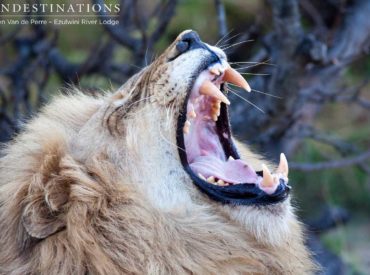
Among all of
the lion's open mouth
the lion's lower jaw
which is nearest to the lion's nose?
the lion's open mouth

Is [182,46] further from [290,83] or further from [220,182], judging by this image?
[290,83]

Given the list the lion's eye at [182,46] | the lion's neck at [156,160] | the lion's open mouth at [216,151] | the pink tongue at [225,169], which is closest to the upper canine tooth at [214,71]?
the lion's open mouth at [216,151]

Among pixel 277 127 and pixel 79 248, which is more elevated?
pixel 79 248

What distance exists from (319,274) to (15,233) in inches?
55.1

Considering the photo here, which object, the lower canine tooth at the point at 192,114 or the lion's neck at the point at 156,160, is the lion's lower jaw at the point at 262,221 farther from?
the lower canine tooth at the point at 192,114

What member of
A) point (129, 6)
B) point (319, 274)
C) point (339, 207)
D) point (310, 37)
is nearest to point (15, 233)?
point (319, 274)

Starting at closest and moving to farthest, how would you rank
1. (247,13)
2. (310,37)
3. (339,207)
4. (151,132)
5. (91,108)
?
(151,132), (91,108), (310,37), (339,207), (247,13)

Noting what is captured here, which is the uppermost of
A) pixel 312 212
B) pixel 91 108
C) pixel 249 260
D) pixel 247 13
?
pixel 91 108

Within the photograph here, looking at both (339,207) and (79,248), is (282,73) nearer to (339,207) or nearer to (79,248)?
(79,248)

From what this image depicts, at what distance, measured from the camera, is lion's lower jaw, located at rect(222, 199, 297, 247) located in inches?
126

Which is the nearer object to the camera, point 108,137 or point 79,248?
point 79,248

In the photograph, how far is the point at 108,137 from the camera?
337 cm

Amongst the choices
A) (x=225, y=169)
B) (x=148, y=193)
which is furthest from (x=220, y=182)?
(x=148, y=193)

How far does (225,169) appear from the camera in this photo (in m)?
3.47
